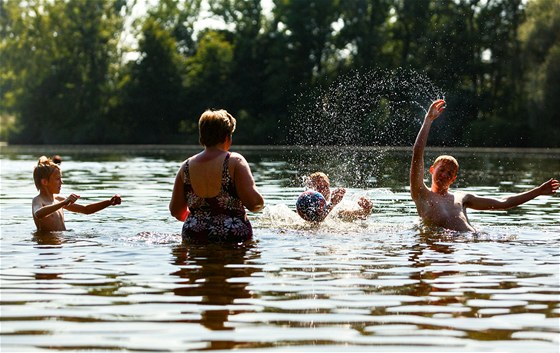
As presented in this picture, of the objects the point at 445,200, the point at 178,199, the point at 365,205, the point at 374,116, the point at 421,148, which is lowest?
the point at 365,205

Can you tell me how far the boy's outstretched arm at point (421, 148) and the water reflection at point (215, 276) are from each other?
223 cm

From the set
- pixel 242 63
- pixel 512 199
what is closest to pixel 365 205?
pixel 512 199

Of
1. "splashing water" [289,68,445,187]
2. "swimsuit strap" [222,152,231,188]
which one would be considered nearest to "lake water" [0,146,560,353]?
"swimsuit strap" [222,152,231,188]

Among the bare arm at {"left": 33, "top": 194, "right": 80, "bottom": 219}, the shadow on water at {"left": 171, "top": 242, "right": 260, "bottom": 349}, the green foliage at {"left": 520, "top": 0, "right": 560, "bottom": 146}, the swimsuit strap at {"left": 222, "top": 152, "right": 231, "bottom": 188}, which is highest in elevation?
the green foliage at {"left": 520, "top": 0, "right": 560, "bottom": 146}

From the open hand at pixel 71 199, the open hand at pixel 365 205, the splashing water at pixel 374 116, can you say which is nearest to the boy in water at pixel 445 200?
the open hand at pixel 365 205

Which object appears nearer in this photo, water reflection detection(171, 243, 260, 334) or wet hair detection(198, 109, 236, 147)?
water reflection detection(171, 243, 260, 334)

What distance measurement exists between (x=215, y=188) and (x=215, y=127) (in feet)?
2.15

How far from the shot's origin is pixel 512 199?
12.8 meters

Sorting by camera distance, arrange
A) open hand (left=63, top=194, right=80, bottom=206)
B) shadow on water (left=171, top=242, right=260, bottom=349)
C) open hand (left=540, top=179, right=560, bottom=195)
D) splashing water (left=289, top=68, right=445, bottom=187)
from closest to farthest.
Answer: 1. shadow on water (left=171, top=242, right=260, bottom=349)
2. open hand (left=63, top=194, right=80, bottom=206)
3. open hand (left=540, top=179, right=560, bottom=195)
4. splashing water (left=289, top=68, right=445, bottom=187)

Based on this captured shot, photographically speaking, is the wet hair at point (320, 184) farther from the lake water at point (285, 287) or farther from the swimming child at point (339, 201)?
the lake water at point (285, 287)

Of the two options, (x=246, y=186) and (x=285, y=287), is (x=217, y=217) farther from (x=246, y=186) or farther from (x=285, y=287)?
(x=285, y=287)

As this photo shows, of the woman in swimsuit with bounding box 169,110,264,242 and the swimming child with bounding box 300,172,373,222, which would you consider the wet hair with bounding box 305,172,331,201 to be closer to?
the swimming child with bounding box 300,172,373,222

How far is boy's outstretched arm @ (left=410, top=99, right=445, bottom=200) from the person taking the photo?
12.2 meters

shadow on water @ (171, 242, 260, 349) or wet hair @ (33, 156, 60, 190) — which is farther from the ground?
wet hair @ (33, 156, 60, 190)
